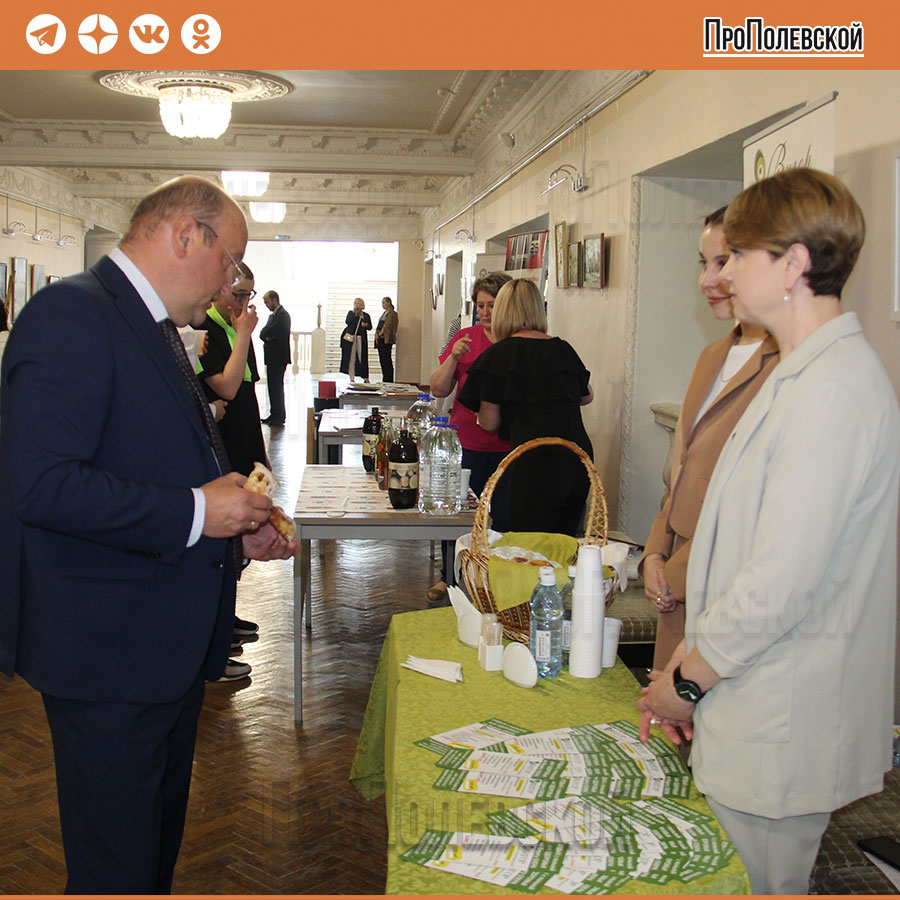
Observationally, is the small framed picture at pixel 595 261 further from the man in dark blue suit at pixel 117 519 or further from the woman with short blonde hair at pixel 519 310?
the man in dark blue suit at pixel 117 519

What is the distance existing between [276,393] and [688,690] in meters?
12.6

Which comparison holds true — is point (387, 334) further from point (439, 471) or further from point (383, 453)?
point (439, 471)

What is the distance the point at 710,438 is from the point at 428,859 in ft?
3.73

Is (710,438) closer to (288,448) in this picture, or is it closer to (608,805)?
(608,805)

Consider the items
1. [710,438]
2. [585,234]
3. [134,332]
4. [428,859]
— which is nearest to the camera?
[428,859]

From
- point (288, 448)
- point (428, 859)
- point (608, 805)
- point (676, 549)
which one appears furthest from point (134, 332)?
point (288, 448)

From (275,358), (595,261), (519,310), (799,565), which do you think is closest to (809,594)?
(799,565)

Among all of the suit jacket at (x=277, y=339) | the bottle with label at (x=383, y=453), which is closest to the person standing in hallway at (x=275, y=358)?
the suit jacket at (x=277, y=339)

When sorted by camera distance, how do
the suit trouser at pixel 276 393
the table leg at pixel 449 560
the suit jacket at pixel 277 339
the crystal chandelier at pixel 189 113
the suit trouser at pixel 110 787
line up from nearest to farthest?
1. the suit trouser at pixel 110 787
2. the table leg at pixel 449 560
3. the crystal chandelier at pixel 189 113
4. the suit jacket at pixel 277 339
5. the suit trouser at pixel 276 393

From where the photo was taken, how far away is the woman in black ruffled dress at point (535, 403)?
397 centimetres

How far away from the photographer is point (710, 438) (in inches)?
82.6


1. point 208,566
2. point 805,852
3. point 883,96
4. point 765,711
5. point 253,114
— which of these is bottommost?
point 805,852

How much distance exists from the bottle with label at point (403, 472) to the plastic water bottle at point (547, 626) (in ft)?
4.96

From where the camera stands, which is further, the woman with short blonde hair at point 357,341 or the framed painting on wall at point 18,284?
the woman with short blonde hair at point 357,341
